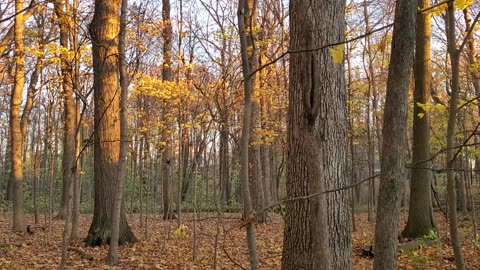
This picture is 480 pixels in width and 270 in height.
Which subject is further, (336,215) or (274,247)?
(274,247)

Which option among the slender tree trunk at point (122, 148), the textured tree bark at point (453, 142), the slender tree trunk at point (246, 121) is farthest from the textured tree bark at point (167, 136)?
the slender tree trunk at point (246, 121)

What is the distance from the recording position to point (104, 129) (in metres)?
8.47

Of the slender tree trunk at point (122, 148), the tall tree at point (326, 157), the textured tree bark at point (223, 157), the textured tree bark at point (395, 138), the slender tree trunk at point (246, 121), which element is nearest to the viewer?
the textured tree bark at point (395, 138)

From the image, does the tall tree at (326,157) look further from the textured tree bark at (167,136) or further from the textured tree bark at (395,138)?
the textured tree bark at (167,136)

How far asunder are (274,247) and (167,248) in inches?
89.3

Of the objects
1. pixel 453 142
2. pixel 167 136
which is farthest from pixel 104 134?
pixel 453 142

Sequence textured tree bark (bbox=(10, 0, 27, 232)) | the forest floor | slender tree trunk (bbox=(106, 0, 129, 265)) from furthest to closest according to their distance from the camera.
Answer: textured tree bark (bbox=(10, 0, 27, 232)) < the forest floor < slender tree trunk (bbox=(106, 0, 129, 265))

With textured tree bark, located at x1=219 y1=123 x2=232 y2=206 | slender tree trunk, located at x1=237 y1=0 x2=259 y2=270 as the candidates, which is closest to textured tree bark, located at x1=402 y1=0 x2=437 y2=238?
textured tree bark, located at x1=219 y1=123 x2=232 y2=206

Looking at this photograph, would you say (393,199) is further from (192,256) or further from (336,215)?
(192,256)

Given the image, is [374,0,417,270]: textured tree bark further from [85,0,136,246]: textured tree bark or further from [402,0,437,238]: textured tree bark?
[85,0,136,246]: textured tree bark

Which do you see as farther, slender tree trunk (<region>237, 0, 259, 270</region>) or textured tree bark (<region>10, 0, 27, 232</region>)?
textured tree bark (<region>10, 0, 27, 232</region>)

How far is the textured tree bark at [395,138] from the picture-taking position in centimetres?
241

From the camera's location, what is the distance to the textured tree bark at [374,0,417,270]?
7.92 feet

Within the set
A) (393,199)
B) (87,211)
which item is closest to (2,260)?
(393,199)
